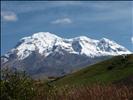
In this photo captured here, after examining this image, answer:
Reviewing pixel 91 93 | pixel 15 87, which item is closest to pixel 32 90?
pixel 15 87

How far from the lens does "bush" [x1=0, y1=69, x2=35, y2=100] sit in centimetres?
2103

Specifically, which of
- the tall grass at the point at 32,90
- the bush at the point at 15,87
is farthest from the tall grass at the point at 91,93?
the bush at the point at 15,87

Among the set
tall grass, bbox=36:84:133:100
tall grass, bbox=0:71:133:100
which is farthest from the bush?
tall grass, bbox=36:84:133:100

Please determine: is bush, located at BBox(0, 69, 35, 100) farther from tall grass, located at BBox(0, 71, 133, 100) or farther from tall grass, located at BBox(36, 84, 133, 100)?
tall grass, located at BBox(36, 84, 133, 100)

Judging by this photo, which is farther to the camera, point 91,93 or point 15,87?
point 15,87

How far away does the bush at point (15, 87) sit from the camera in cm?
2103

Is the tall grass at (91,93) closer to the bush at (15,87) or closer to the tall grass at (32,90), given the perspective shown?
the tall grass at (32,90)

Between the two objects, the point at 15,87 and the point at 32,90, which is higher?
the point at 15,87

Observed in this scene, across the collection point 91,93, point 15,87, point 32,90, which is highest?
point 91,93

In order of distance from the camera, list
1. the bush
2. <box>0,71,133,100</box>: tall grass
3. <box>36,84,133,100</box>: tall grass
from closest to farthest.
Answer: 1. <box>36,84,133,100</box>: tall grass
2. <box>0,71,133,100</box>: tall grass
3. the bush

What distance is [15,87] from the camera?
2116 centimetres

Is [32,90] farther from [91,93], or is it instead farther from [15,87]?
[91,93]

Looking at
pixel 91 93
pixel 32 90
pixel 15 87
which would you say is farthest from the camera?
pixel 32 90

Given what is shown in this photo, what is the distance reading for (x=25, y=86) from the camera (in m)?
21.3
